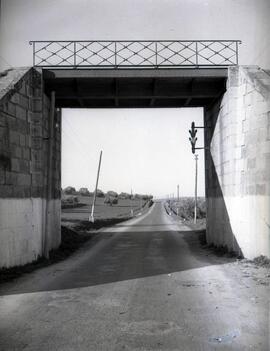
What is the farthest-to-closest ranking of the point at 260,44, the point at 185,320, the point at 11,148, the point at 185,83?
the point at 185,83 < the point at 11,148 < the point at 260,44 < the point at 185,320

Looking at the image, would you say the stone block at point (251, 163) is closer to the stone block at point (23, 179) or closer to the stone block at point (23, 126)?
the stone block at point (23, 179)

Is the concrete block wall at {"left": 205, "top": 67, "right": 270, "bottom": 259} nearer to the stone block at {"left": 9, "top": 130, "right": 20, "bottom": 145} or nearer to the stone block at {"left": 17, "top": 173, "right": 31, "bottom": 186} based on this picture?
the stone block at {"left": 17, "top": 173, "right": 31, "bottom": 186}

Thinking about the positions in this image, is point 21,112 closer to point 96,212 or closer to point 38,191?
point 38,191

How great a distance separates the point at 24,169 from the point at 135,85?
241 inches

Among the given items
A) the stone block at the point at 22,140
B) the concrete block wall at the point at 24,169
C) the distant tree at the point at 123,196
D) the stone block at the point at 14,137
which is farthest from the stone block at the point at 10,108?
the distant tree at the point at 123,196

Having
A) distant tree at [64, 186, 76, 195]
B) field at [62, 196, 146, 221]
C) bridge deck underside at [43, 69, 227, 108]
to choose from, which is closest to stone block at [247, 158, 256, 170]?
bridge deck underside at [43, 69, 227, 108]

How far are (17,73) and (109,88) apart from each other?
159 inches

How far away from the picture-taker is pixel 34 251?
13617 mm

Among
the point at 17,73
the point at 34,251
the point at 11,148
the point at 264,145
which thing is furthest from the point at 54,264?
the point at 264,145

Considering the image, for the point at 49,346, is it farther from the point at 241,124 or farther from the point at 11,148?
the point at 241,124

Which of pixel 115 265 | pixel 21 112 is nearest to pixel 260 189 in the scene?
pixel 115 265

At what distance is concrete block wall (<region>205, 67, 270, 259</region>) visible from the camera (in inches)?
492

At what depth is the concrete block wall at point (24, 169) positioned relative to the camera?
11.7 metres

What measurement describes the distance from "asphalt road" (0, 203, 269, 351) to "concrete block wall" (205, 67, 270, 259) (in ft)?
5.23
